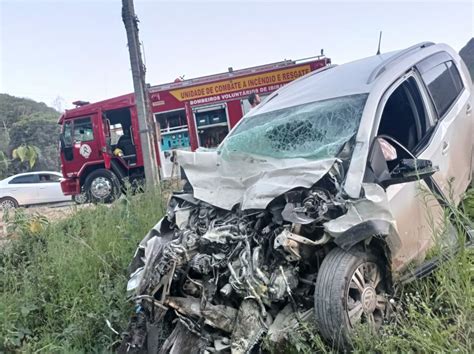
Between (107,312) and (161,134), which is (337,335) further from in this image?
(161,134)

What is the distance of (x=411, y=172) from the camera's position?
267cm

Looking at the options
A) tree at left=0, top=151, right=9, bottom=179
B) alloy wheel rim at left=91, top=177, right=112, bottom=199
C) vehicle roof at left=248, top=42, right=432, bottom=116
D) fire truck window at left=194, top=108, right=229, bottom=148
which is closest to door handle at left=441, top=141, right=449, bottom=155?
vehicle roof at left=248, top=42, right=432, bottom=116

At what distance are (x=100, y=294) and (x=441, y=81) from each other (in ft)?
12.1

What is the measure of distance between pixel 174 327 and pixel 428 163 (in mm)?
2003

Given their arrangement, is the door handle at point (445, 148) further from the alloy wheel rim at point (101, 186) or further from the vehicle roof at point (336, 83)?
the alloy wheel rim at point (101, 186)

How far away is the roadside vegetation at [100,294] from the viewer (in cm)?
229

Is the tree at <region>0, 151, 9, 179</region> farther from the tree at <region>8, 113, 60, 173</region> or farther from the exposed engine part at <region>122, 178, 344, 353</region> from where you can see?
the tree at <region>8, 113, 60, 173</region>

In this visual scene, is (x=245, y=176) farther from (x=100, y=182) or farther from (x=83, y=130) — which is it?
(x=83, y=130)

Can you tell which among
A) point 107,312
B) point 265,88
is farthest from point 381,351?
point 265,88

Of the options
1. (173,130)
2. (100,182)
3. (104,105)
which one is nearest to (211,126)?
(173,130)

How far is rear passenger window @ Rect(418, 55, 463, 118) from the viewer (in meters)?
3.62

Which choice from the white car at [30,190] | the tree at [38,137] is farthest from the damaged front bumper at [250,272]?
the tree at [38,137]

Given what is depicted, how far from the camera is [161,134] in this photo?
11.4 metres

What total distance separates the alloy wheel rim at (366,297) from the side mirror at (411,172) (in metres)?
0.56
